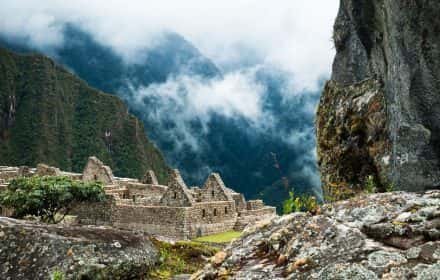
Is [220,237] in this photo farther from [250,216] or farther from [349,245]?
[349,245]

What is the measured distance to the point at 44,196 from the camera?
21391 mm

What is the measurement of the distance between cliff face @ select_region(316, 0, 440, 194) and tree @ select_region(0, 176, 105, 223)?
14.9 m

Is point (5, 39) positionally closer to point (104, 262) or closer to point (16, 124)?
point (16, 124)

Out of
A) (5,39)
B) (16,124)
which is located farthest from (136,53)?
(5,39)

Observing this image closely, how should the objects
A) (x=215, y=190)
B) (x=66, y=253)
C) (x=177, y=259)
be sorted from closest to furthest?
(x=66, y=253) → (x=177, y=259) → (x=215, y=190)

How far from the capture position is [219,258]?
4715 millimetres

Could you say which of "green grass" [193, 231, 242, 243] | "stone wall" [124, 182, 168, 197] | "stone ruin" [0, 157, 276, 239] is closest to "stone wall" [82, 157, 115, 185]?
"stone wall" [124, 182, 168, 197]

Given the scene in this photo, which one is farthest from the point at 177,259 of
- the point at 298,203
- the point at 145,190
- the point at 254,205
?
the point at 145,190

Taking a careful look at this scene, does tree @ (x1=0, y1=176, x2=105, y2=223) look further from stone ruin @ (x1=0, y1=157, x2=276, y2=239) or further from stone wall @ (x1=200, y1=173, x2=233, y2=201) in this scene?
stone wall @ (x1=200, y1=173, x2=233, y2=201)

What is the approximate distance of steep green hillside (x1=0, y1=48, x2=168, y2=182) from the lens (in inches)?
3944

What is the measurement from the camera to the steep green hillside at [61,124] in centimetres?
10019

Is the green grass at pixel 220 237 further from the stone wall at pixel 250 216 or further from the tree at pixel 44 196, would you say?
the tree at pixel 44 196

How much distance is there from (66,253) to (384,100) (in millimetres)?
4528

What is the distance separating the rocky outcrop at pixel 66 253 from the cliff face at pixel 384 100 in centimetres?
311
